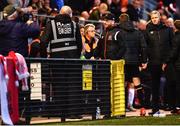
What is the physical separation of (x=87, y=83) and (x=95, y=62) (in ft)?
1.78

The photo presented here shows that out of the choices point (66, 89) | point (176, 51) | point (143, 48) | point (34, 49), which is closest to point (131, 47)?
point (143, 48)

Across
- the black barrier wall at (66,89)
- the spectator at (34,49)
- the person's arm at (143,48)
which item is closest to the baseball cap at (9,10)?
the black barrier wall at (66,89)

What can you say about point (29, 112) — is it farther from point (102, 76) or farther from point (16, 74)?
point (102, 76)

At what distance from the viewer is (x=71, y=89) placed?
14.4 m

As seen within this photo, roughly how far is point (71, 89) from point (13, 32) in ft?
5.66

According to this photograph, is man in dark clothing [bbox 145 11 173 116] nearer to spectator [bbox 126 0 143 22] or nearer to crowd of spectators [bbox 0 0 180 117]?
crowd of spectators [bbox 0 0 180 117]

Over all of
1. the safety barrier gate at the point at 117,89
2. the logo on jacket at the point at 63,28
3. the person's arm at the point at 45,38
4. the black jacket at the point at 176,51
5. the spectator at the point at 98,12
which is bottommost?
the safety barrier gate at the point at 117,89

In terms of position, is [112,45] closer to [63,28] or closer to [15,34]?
[63,28]

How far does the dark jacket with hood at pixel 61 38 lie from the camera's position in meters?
14.7

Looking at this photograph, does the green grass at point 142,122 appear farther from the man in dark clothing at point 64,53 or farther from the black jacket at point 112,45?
the black jacket at point 112,45

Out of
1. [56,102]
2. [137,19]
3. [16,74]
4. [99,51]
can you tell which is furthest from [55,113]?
[137,19]

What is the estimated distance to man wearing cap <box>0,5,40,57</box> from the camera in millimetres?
13633

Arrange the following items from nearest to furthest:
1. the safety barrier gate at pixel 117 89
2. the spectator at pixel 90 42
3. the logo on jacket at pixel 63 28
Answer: the logo on jacket at pixel 63 28
the safety barrier gate at pixel 117 89
the spectator at pixel 90 42

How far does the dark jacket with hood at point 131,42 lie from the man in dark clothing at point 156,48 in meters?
0.37
